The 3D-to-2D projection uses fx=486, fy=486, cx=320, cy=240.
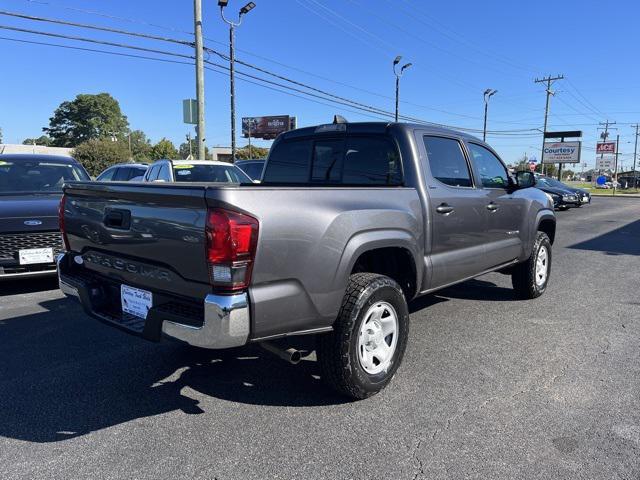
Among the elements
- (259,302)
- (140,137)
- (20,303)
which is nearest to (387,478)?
(259,302)

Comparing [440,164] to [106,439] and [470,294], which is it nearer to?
[470,294]

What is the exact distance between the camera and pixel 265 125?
6681 centimetres

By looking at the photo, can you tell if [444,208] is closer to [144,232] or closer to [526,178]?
[526,178]

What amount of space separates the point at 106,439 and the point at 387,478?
1.62 metres

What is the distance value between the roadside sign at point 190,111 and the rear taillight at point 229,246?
15739mm

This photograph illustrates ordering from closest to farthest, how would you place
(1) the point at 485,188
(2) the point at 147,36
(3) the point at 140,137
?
1. (1) the point at 485,188
2. (2) the point at 147,36
3. (3) the point at 140,137

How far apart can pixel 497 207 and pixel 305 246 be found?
2.85m

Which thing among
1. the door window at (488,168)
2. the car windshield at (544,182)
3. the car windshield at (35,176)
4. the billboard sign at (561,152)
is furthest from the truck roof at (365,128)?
the billboard sign at (561,152)

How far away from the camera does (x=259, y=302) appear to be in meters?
2.64

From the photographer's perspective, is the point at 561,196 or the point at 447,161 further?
the point at 561,196

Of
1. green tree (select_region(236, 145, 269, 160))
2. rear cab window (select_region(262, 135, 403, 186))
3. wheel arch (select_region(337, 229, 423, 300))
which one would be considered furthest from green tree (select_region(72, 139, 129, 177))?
wheel arch (select_region(337, 229, 423, 300))

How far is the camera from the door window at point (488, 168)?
4.86m

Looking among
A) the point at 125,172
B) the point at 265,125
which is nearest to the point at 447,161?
the point at 125,172

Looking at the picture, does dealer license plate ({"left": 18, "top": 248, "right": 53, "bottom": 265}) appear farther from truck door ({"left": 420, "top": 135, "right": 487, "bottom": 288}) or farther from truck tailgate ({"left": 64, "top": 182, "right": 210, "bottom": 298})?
truck door ({"left": 420, "top": 135, "right": 487, "bottom": 288})
